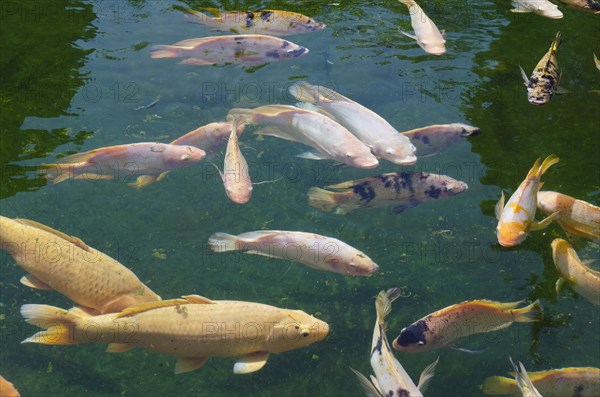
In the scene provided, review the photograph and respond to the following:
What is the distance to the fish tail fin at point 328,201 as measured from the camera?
17.2ft

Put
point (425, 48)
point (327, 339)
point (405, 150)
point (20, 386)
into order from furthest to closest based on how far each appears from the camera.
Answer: point (425, 48)
point (405, 150)
point (327, 339)
point (20, 386)

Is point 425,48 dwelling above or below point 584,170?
above

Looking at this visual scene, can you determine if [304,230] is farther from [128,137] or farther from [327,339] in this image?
[128,137]

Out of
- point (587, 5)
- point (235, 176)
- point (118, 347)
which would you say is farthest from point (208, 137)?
point (587, 5)

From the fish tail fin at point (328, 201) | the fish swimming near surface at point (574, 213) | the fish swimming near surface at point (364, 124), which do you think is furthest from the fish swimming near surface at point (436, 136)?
the fish swimming near surface at point (574, 213)

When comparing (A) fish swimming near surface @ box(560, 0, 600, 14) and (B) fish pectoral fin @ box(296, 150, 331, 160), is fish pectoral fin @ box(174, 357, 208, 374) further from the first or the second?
(A) fish swimming near surface @ box(560, 0, 600, 14)

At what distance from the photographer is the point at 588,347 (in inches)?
184

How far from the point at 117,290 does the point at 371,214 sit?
223 cm

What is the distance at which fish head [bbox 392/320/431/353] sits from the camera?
4.27m

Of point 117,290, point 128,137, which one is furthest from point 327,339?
point 128,137

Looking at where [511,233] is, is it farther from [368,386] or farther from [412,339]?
[368,386]

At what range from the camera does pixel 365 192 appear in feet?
16.9

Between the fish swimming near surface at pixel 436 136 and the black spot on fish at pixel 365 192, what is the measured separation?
66 centimetres

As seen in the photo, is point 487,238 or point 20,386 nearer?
point 20,386
